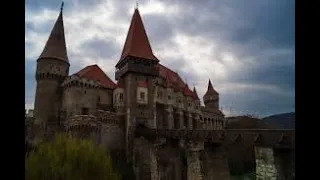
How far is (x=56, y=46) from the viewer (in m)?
33.7

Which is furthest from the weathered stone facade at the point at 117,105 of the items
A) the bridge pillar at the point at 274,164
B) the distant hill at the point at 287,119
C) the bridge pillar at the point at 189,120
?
the distant hill at the point at 287,119

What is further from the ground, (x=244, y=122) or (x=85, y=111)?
(x=85, y=111)

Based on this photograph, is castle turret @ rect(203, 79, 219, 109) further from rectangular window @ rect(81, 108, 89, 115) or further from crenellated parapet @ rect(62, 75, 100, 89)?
rectangular window @ rect(81, 108, 89, 115)

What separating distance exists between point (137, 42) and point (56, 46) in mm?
8556

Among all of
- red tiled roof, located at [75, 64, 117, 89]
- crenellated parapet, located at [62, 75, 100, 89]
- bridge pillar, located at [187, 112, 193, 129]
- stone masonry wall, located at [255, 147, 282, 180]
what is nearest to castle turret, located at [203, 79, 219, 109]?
bridge pillar, located at [187, 112, 193, 129]

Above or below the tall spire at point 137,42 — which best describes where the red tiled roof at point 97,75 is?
below

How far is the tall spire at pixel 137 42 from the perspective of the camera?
34.9 m

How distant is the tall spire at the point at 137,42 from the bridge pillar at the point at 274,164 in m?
22.5

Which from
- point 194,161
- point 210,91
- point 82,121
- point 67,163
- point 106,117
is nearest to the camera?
point 67,163

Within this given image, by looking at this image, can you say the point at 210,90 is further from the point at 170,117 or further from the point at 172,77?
the point at 170,117

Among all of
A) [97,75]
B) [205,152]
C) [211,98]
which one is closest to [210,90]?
[211,98]

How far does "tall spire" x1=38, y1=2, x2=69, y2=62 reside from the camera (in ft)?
108

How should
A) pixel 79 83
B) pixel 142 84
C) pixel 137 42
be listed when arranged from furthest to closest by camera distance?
pixel 137 42 < pixel 142 84 < pixel 79 83

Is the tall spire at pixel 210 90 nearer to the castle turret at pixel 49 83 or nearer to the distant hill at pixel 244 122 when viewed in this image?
the distant hill at pixel 244 122
